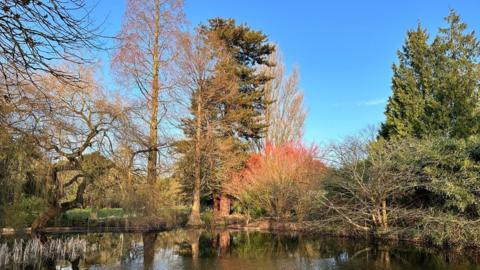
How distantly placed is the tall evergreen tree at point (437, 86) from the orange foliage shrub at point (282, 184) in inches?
174

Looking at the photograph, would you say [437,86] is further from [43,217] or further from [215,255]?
[43,217]

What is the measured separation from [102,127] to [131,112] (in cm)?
106

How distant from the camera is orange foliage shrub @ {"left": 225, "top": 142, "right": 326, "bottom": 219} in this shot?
1766 centimetres

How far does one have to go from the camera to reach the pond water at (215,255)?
8.96 metres

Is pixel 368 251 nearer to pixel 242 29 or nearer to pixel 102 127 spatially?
pixel 102 127

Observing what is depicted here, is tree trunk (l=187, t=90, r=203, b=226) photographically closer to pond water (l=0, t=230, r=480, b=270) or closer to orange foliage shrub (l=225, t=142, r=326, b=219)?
orange foliage shrub (l=225, t=142, r=326, b=219)

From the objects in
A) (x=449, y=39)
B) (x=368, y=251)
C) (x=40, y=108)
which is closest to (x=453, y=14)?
(x=449, y=39)

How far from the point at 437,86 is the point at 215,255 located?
41.6 feet

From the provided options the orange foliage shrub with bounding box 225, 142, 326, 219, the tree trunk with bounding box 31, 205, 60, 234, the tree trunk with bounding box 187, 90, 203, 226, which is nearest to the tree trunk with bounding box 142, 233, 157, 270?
the tree trunk with bounding box 31, 205, 60, 234

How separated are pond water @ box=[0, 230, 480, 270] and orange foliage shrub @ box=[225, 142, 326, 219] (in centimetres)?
385

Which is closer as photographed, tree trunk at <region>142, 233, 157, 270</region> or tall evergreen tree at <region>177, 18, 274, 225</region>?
tree trunk at <region>142, 233, 157, 270</region>

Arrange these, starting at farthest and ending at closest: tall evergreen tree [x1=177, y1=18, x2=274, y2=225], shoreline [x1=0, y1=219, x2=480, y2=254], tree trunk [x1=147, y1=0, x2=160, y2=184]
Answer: tall evergreen tree [x1=177, y1=18, x2=274, y2=225] < tree trunk [x1=147, y1=0, x2=160, y2=184] < shoreline [x1=0, y1=219, x2=480, y2=254]

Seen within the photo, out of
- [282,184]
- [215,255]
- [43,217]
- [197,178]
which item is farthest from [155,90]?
[215,255]

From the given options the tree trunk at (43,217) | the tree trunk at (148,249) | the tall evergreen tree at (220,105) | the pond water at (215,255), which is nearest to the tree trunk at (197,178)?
the tall evergreen tree at (220,105)
